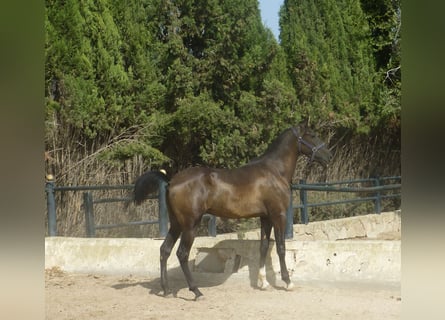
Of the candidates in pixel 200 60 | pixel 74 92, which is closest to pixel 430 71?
pixel 74 92

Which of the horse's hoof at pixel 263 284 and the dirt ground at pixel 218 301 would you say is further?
the horse's hoof at pixel 263 284

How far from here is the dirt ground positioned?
14.8 ft

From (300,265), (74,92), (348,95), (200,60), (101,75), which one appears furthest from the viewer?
(348,95)

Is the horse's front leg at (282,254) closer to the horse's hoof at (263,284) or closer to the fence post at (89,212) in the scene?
the horse's hoof at (263,284)

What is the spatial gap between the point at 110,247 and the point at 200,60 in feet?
14.8

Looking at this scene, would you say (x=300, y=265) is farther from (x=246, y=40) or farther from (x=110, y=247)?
(x=246, y=40)

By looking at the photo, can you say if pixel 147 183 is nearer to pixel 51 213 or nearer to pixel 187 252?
pixel 187 252

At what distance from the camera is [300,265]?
540 cm

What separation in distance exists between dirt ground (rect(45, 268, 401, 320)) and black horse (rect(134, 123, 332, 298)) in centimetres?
20

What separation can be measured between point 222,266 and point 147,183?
1133mm

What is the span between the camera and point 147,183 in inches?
208

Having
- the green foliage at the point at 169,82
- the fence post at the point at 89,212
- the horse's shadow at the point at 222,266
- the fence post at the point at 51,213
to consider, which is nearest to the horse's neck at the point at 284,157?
the horse's shadow at the point at 222,266

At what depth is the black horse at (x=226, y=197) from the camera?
5.14 m

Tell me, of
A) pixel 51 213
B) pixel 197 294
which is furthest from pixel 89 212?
pixel 197 294
